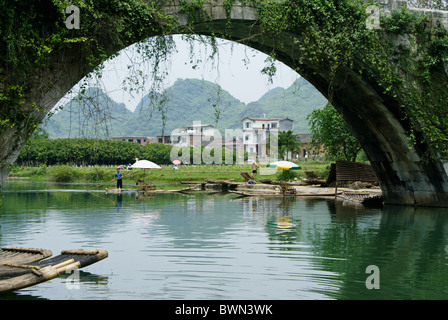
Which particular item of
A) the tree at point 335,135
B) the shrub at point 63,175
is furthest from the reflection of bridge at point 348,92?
the shrub at point 63,175

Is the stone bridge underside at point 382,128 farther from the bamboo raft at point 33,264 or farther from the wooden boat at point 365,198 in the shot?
the bamboo raft at point 33,264

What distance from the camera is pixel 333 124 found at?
2614 centimetres

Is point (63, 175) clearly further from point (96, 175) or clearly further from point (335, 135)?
point (335, 135)

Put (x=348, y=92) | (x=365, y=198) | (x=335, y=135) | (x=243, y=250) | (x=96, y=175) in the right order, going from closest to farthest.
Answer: (x=243, y=250) → (x=348, y=92) → (x=365, y=198) → (x=335, y=135) → (x=96, y=175)

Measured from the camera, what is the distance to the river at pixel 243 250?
6164 millimetres

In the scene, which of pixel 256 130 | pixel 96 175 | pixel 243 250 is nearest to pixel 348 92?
pixel 243 250

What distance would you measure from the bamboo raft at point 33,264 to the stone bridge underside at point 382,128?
218 inches

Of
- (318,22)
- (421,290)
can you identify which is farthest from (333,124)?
(421,290)

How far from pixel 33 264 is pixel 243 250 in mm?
3582

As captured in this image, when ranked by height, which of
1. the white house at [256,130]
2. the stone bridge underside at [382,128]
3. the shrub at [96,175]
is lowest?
the shrub at [96,175]

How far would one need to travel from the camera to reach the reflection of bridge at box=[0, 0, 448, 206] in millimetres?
8070

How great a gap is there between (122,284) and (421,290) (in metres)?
3.59

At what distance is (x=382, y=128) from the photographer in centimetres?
1345

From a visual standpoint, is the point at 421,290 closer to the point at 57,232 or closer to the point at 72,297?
the point at 72,297
